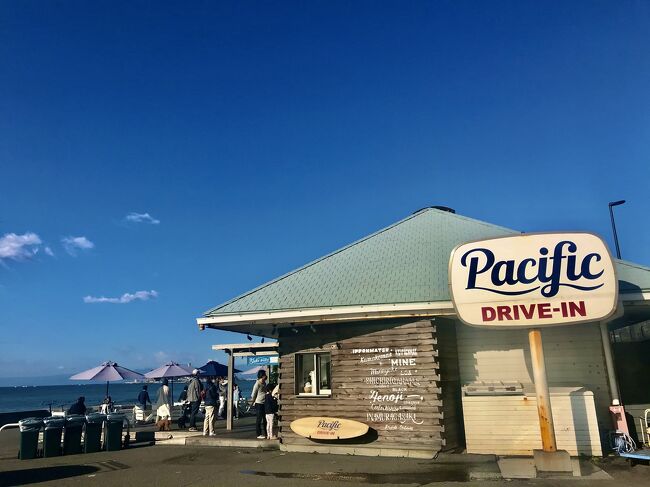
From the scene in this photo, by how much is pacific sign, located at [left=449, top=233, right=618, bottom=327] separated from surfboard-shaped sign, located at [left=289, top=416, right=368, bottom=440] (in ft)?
13.3

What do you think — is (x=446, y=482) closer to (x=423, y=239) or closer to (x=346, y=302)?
(x=346, y=302)

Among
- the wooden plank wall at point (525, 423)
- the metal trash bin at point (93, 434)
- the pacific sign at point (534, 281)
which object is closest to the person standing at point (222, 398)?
the metal trash bin at point (93, 434)

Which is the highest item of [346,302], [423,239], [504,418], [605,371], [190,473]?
[423,239]

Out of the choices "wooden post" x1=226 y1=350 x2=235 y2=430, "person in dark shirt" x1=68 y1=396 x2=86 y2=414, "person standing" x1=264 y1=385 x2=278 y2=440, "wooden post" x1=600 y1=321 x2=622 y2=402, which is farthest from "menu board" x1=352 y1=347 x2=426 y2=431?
"person in dark shirt" x1=68 y1=396 x2=86 y2=414

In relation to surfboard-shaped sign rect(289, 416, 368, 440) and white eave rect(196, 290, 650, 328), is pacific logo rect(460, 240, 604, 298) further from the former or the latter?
surfboard-shaped sign rect(289, 416, 368, 440)

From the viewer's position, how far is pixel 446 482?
9.02 meters

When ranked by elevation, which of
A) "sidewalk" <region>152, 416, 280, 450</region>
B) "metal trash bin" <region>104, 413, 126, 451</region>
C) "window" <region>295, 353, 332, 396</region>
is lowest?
"sidewalk" <region>152, 416, 280, 450</region>

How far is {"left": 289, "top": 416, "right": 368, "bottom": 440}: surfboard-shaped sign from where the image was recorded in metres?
12.0

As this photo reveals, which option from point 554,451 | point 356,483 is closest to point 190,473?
point 356,483

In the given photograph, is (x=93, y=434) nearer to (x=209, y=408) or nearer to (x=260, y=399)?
(x=209, y=408)

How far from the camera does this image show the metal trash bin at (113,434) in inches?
568

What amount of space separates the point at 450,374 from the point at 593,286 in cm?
435

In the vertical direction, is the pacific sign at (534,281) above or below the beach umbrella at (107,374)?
above

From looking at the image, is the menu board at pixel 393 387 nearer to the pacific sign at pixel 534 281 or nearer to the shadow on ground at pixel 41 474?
the pacific sign at pixel 534 281
